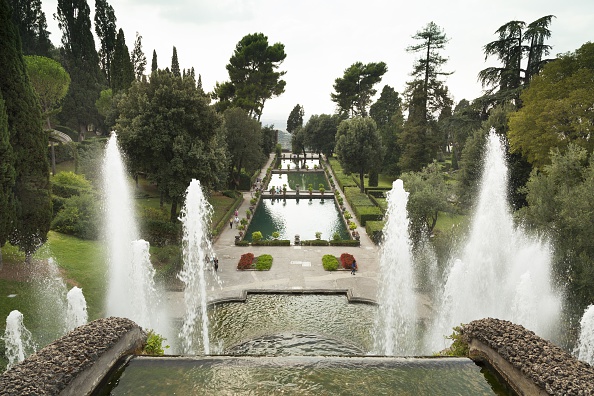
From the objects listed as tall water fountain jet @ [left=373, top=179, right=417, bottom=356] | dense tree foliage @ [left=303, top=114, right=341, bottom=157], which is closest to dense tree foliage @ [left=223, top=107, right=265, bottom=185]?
tall water fountain jet @ [left=373, top=179, right=417, bottom=356]

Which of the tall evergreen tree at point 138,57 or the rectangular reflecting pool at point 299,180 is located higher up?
the tall evergreen tree at point 138,57

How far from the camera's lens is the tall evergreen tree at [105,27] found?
58375 mm

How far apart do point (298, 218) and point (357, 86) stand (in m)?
35.8

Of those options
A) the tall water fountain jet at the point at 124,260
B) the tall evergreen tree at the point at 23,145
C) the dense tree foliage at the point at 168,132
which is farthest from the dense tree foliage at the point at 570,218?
the tall evergreen tree at the point at 23,145

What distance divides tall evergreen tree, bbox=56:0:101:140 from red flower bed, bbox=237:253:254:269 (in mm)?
38792

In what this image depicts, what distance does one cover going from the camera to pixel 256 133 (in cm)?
3894

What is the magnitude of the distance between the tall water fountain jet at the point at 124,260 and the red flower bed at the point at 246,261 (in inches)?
201

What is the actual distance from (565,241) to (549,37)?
14.7 metres

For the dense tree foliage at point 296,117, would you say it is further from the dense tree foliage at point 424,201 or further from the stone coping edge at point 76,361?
the stone coping edge at point 76,361

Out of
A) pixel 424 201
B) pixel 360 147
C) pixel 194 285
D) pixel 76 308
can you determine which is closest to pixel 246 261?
pixel 194 285

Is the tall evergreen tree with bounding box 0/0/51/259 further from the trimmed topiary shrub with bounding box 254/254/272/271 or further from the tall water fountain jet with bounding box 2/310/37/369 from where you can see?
the trimmed topiary shrub with bounding box 254/254/272/271

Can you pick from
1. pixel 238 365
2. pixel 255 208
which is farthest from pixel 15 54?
pixel 255 208

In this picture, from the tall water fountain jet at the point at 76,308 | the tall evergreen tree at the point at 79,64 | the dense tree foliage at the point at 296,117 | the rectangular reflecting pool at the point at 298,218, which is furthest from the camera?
the dense tree foliage at the point at 296,117

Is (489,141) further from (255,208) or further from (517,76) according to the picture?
(255,208)
